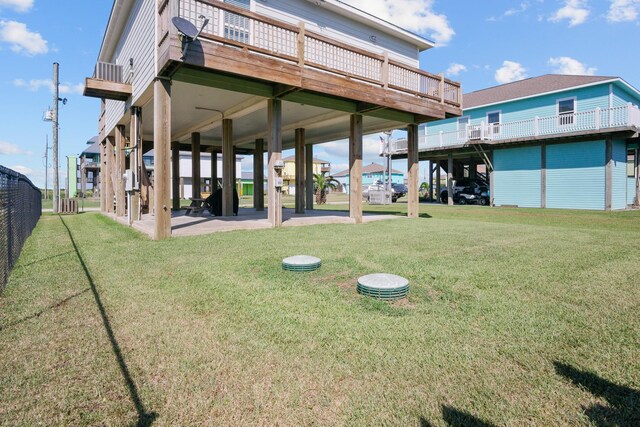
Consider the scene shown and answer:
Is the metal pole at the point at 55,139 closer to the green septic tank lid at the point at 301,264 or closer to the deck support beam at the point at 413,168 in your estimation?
the deck support beam at the point at 413,168

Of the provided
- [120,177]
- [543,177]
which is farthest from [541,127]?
[120,177]

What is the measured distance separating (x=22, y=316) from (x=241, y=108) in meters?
8.32

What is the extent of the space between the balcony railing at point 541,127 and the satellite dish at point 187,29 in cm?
1804

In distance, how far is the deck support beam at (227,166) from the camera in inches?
465

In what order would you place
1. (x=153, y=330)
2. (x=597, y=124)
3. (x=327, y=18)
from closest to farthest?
1. (x=153, y=330)
2. (x=327, y=18)
3. (x=597, y=124)

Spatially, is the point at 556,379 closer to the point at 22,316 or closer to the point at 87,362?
the point at 87,362

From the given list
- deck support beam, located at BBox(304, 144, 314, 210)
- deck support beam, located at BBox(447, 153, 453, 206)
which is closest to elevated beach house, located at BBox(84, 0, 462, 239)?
deck support beam, located at BBox(304, 144, 314, 210)

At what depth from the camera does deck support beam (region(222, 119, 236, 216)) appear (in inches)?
465

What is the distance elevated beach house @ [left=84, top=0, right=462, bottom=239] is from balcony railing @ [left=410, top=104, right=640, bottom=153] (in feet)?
28.9

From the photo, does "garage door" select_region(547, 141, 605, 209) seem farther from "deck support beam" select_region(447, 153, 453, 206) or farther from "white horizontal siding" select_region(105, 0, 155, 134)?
"white horizontal siding" select_region(105, 0, 155, 134)

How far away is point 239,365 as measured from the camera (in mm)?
2473

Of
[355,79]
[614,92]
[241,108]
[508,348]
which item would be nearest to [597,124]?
[614,92]

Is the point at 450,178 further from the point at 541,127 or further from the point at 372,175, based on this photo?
the point at 372,175

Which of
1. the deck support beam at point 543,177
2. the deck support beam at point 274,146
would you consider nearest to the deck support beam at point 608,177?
the deck support beam at point 543,177
